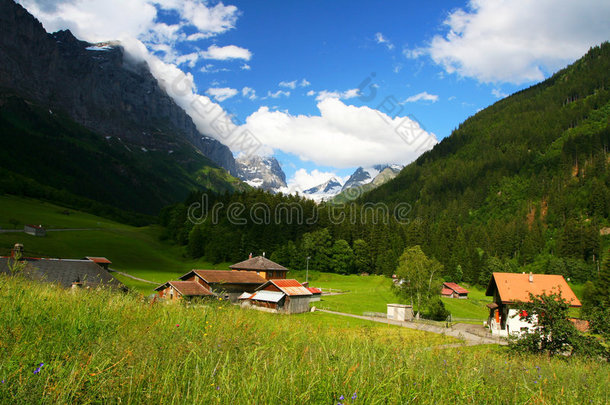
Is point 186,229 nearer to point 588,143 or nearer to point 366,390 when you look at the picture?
point 366,390

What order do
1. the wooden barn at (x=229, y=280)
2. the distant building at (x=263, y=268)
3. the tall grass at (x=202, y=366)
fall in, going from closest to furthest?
the tall grass at (x=202, y=366)
the wooden barn at (x=229, y=280)
the distant building at (x=263, y=268)

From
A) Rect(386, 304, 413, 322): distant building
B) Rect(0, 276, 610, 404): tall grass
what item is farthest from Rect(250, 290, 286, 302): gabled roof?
Rect(0, 276, 610, 404): tall grass

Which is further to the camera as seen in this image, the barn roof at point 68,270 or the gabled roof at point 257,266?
the gabled roof at point 257,266

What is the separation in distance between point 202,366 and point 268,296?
46353 mm

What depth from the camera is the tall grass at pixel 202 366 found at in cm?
279

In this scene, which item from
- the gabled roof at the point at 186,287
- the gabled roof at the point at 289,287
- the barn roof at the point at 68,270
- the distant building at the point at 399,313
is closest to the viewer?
the barn roof at the point at 68,270

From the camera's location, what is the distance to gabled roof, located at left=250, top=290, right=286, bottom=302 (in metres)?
47.2

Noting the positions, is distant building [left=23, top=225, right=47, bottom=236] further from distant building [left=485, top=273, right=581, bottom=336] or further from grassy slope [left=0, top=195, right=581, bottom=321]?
distant building [left=485, top=273, right=581, bottom=336]

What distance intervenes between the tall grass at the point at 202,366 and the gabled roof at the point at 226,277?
44.1 metres

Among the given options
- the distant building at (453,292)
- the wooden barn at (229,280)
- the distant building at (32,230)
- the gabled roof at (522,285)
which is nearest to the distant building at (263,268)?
the wooden barn at (229,280)

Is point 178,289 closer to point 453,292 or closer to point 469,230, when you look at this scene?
point 453,292

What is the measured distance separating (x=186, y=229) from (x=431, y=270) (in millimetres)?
70575

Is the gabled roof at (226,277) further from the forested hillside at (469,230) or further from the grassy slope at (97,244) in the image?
the forested hillside at (469,230)

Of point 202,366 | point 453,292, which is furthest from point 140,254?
point 202,366
